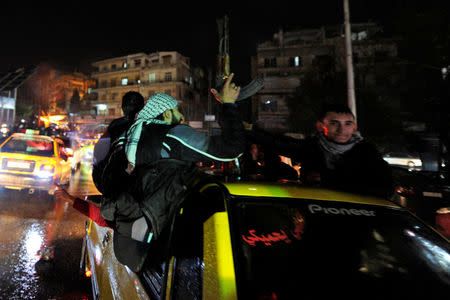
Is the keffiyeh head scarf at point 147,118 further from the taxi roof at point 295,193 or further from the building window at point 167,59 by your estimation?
the building window at point 167,59

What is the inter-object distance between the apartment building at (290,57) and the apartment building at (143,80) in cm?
1476

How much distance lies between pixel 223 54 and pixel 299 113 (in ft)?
72.9

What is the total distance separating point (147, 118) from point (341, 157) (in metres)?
1.87

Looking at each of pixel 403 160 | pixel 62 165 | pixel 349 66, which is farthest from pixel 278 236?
pixel 403 160

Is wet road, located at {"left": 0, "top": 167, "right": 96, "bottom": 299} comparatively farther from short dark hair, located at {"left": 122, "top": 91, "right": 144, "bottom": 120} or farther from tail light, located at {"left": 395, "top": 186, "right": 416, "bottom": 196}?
tail light, located at {"left": 395, "top": 186, "right": 416, "bottom": 196}

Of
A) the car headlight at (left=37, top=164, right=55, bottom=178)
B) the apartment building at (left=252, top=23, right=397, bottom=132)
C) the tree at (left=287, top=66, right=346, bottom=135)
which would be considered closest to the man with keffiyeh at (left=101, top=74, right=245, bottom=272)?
the car headlight at (left=37, top=164, right=55, bottom=178)

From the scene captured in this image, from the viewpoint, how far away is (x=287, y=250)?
1.44 meters

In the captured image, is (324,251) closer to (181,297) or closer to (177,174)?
(181,297)

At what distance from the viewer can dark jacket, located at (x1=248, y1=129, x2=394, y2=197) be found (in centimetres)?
241

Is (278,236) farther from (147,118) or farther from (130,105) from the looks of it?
(130,105)

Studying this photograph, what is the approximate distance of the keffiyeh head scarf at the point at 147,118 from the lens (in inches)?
70.7

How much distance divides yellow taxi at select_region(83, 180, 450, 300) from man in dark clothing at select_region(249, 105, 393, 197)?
72cm

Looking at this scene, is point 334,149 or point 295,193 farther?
point 334,149

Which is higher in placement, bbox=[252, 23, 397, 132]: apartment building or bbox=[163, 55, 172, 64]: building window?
bbox=[163, 55, 172, 64]: building window
